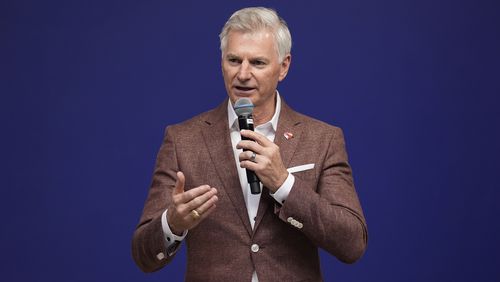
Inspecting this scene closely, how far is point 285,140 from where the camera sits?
2.23 metres

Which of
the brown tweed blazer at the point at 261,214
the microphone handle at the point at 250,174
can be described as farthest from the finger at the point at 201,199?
the brown tweed blazer at the point at 261,214

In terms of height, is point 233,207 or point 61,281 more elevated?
point 233,207

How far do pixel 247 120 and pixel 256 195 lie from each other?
0.30 meters

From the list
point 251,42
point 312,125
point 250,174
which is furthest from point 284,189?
point 251,42

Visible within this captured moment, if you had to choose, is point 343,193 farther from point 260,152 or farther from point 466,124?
point 466,124

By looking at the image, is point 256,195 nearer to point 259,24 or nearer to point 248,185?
point 248,185

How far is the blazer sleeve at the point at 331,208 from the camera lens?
Result: 2025 millimetres

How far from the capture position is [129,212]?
345cm

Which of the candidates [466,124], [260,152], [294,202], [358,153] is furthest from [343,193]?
[466,124]

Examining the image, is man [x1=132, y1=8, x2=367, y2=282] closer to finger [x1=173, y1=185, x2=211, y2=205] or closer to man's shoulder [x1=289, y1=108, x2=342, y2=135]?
man's shoulder [x1=289, y1=108, x2=342, y2=135]

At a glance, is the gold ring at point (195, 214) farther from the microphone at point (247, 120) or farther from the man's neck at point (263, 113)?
the man's neck at point (263, 113)

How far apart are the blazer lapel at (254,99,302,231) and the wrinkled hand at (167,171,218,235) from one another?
10.5 inches

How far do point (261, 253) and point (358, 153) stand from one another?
1532mm

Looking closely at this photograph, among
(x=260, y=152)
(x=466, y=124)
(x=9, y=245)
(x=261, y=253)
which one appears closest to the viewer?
(x=260, y=152)
